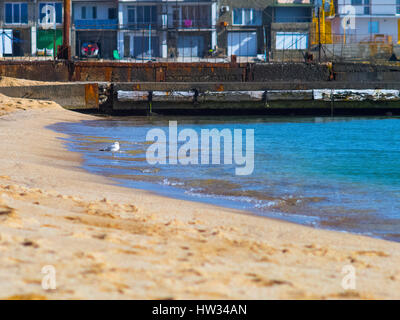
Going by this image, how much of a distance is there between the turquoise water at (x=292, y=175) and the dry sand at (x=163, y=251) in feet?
2.61

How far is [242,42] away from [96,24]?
13.1 meters

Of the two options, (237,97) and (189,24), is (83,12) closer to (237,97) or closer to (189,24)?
(189,24)

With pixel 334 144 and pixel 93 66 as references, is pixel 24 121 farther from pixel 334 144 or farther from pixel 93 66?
pixel 93 66

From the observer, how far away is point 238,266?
384 cm

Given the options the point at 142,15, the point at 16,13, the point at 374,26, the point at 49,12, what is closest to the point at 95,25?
the point at 142,15

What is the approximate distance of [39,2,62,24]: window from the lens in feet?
172

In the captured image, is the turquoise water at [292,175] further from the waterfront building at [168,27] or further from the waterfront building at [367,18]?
the waterfront building at [367,18]

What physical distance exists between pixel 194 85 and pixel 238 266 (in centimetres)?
1852

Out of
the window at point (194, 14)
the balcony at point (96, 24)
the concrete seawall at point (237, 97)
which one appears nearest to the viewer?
the concrete seawall at point (237, 97)

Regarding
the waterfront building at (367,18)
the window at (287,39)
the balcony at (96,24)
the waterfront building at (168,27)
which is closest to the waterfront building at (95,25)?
the balcony at (96,24)

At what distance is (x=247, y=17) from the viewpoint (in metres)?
53.6

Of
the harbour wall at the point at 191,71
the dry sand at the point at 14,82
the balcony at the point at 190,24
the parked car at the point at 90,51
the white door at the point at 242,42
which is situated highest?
the balcony at the point at 190,24

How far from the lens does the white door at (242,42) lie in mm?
52531
